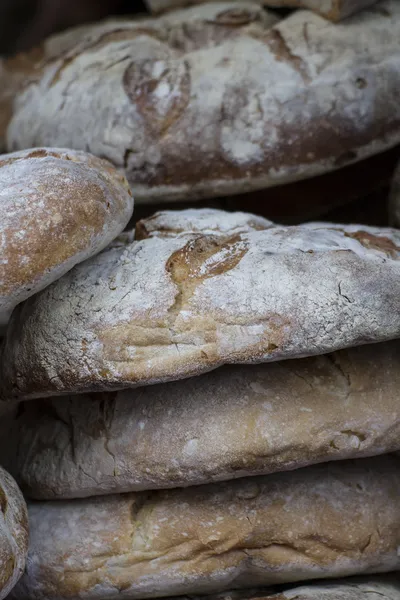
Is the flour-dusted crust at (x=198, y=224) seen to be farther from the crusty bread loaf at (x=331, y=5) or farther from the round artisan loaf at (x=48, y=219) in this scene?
the crusty bread loaf at (x=331, y=5)

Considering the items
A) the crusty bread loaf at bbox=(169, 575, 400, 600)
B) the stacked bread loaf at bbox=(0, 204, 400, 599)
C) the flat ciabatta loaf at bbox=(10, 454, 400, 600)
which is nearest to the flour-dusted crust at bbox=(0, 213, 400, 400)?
the stacked bread loaf at bbox=(0, 204, 400, 599)

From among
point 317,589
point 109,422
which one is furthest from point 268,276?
point 317,589

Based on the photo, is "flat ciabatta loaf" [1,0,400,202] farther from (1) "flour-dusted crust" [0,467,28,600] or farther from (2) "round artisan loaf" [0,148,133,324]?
(1) "flour-dusted crust" [0,467,28,600]

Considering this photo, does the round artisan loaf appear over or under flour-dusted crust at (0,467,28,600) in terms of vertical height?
over

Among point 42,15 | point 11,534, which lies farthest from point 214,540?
point 42,15

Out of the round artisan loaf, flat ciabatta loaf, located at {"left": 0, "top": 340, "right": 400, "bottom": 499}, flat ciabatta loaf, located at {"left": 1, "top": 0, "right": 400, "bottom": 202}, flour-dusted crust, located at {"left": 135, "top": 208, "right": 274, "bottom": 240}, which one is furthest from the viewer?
flat ciabatta loaf, located at {"left": 1, "top": 0, "right": 400, "bottom": 202}
